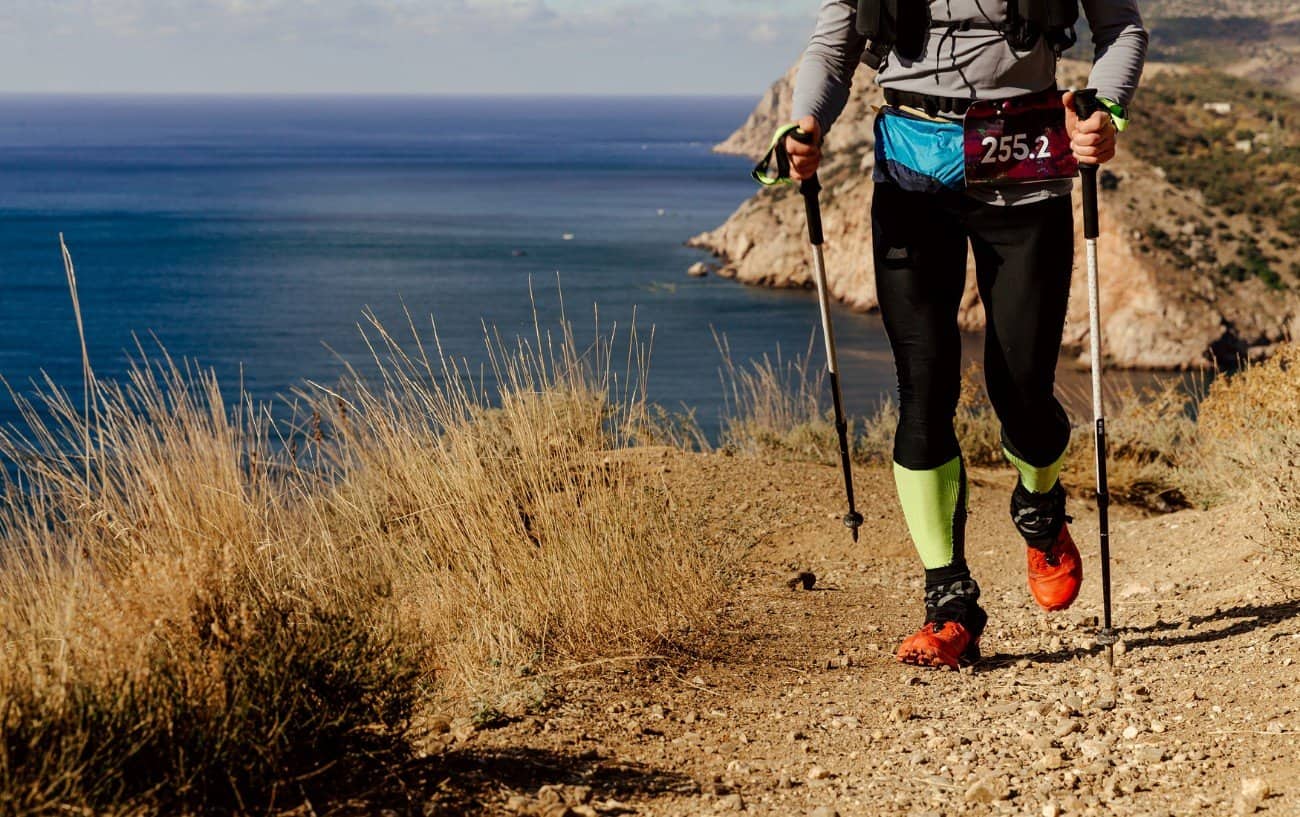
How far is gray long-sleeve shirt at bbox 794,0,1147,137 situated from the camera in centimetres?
346

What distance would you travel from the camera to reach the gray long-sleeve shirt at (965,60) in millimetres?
3455

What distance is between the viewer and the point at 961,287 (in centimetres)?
357

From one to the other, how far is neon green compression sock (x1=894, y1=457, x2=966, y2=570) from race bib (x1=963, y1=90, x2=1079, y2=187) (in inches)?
31.1

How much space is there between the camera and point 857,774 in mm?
2896

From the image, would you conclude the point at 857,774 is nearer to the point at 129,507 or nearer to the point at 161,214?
the point at 129,507

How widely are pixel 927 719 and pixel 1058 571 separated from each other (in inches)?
31.4

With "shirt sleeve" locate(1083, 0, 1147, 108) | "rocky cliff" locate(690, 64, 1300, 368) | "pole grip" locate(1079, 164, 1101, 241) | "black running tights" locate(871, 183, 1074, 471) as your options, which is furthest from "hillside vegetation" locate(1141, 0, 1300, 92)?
"black running tights" locate(871, 183, 1074, 471)

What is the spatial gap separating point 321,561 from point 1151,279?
57490mm

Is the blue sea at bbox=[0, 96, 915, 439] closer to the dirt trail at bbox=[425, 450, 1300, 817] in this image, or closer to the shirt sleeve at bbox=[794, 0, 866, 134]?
the dirt trail at bbox=[425, 450, 1300, 817]

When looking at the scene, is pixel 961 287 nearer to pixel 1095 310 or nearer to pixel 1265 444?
pixel 1095 310

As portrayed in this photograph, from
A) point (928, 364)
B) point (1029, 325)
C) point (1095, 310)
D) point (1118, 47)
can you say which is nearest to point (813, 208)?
point (928, 364)

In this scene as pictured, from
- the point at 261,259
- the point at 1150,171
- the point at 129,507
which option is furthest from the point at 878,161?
the point at 261,259

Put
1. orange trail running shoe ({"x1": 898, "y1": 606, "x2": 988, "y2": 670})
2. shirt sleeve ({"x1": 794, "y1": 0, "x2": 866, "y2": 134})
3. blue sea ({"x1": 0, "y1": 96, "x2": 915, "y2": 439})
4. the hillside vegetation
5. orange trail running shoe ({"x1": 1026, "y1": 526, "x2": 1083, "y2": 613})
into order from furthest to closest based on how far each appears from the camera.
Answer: the hillside vegetation < blue sea ({"x1": 0, "y1": 96, "x2": 915, "y2": 439}) < orange trail running shoe ({"x1": 1026, "y1": 526, "x2": 1083, "y2": 613}) < orange trail running shoe ({"x1": 898, "y1": 606, "x2": 988, "y2": 670}) < shirt sleeve ({"x1": 794, "y1": 0, "x2": 866, "y2": 134})

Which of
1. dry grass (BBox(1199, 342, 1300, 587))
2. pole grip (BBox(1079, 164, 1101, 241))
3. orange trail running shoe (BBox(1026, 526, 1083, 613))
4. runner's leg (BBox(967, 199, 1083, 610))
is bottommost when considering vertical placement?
dry grass (BBox(1199, 342, 1300, 587))
